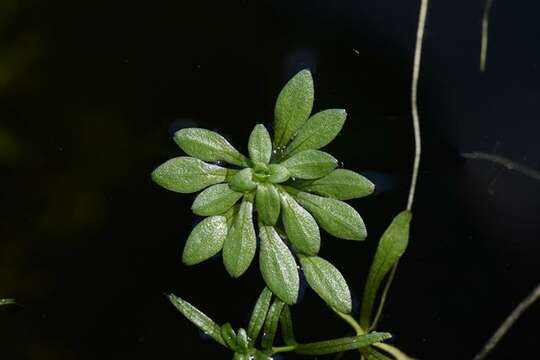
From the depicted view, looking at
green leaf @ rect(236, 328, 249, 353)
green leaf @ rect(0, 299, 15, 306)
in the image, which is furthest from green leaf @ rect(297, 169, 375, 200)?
green leaf @ rect(0, 299, 15, 306)

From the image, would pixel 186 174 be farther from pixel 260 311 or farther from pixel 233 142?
pixel 260 311

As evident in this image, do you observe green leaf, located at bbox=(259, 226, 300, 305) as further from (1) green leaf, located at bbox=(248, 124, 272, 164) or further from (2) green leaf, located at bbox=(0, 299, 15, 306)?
(2) green leaf, located at bbox=(0, 299, 15, 306)

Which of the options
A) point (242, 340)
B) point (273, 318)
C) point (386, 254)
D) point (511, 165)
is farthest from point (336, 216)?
point (511, 165)

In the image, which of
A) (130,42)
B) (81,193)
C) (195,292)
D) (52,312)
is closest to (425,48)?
(130,42)

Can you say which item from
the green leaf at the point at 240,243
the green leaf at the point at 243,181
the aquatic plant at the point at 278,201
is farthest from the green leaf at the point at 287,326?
the green leaf at the point at 243,181

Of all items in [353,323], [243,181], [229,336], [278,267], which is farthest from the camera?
[353,323]

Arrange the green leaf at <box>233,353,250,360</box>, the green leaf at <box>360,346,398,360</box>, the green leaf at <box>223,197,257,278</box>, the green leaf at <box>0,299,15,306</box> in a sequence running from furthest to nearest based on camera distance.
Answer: the green leaf at <box>0,299,15,306</box> < the green leaf at <box>360,346,398,360</box> < the green leaf at <box>233,353,250,360</box> < the green leaf at <box>223,197,257,278</box>

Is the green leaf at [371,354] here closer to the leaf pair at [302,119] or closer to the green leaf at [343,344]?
the green leaf at [343,344]
